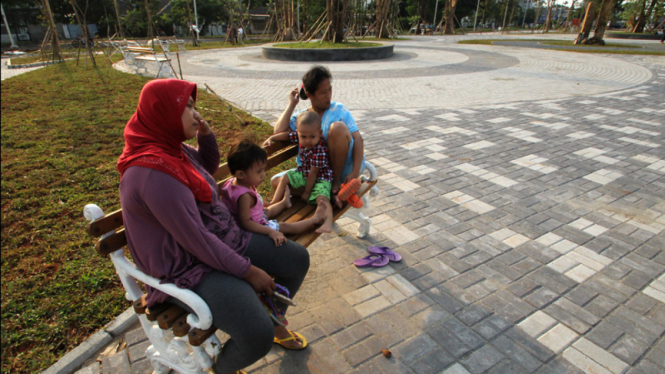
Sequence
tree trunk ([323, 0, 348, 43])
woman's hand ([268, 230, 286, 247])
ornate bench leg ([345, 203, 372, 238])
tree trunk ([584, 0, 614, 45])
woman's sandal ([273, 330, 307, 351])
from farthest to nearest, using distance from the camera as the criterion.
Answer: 1. tree trunk ([584, 0, 614, 45])
2. tree trunk ([323, 0, 348, 43])
3. ornate bench leg ([345, 203, 372, 238])
4. woman's sandal ([273, 330, 307, 351])
5. woman's hand ([268, 230, 286, 247])

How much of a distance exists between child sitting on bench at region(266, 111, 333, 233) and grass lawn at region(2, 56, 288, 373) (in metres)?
0.50

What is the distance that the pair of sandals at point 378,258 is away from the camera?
3.04m

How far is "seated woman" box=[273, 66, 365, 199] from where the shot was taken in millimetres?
2861

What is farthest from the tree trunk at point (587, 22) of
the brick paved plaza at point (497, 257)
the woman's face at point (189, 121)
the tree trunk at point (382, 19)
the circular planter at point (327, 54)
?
the woman's face at point (189, 121)

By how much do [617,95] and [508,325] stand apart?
9.77m

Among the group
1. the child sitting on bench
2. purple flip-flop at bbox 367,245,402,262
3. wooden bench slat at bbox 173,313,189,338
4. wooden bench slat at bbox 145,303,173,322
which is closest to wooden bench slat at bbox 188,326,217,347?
wooden bench slat at bbox 173,313,189,338

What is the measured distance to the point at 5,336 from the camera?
241 cm

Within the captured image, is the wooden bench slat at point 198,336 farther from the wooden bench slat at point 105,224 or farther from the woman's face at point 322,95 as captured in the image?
the woman's face at point 322,95

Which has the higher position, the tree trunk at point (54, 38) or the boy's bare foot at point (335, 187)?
the tree trunk at point (54, 38)

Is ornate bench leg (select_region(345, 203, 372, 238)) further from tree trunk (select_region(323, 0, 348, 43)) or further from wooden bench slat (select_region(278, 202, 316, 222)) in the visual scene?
tree trunk (select_region(323, 0, 348, 43))

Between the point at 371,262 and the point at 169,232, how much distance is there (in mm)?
1796

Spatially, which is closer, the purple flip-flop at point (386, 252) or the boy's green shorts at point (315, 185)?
the boy's green shorts at point (315, 185)

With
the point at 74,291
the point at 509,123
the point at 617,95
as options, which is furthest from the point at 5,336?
the point at 617,95

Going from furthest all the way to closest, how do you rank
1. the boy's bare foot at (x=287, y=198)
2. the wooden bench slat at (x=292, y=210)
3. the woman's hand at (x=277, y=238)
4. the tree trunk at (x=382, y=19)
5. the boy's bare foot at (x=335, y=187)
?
the tree trunk at (x=382, y=19) → the boy's bare foot at (x=335, y=187) → the boy's bare foot at (x=287, y=198) → the wooden bench slat at (x=292, y=210) → the woman's hand at (x=277, y=238)
